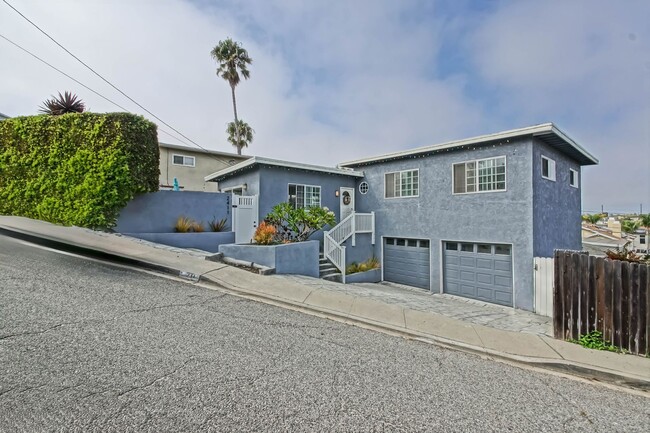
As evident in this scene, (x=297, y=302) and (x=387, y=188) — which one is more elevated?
(x=387, y=188)

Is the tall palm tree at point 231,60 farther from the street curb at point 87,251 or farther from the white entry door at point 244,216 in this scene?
the street curb at point 87,251

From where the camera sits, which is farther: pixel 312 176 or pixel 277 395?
pixel 312 176

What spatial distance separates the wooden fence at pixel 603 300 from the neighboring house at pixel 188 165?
752 inches

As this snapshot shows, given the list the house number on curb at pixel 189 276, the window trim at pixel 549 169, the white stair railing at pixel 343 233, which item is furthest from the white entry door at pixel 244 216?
the window trim at pixel 549 169

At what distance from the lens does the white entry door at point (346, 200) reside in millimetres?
14604

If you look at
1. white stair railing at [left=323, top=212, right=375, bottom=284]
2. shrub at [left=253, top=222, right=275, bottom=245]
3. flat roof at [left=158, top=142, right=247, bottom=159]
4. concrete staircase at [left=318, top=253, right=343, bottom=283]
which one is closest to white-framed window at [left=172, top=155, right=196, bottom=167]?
flat roof at [left=158, top=142, right=247, bottom=159]

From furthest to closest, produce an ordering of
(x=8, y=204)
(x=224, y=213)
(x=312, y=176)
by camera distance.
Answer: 1. (x=312, y=176)
2. (x=224, y=213)
3. (x=8, y=204)

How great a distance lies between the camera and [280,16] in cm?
1042

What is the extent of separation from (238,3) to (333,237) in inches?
367

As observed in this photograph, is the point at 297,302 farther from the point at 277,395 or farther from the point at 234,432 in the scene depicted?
the point at 234,432

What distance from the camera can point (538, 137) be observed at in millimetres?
9852

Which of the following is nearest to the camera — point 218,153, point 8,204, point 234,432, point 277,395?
point 234,432

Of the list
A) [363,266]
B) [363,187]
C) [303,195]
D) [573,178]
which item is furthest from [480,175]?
[303,195]

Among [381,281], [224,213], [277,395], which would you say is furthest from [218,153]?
[277,395]
